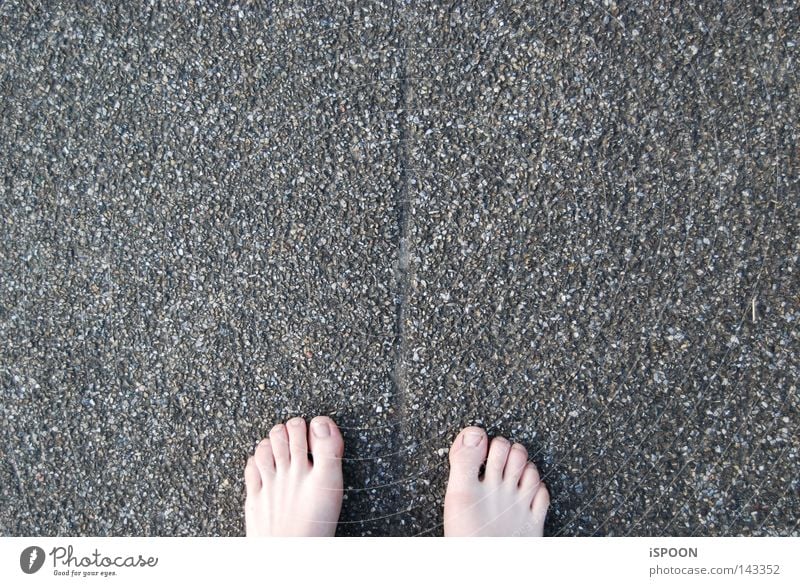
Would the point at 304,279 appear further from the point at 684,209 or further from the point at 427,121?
the point at 684,209

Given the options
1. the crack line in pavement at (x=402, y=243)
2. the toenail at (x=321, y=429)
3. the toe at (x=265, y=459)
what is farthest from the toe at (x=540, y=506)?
the toe at (x=265, y=459)

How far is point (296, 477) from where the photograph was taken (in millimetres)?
1271

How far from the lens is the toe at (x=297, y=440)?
1253 mm

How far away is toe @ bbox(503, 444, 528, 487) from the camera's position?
4.07 ft

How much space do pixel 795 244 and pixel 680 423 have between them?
1.44 ft

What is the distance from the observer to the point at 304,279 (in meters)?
1.25

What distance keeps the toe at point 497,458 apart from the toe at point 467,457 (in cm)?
2

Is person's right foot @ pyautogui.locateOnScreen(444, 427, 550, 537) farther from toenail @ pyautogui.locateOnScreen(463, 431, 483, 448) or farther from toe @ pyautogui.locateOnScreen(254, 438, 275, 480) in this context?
toe @ pyautogui.locateOnScreen(254, 438, 275, 480)

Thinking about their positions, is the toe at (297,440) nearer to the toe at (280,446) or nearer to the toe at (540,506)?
the toe at (280,446)
